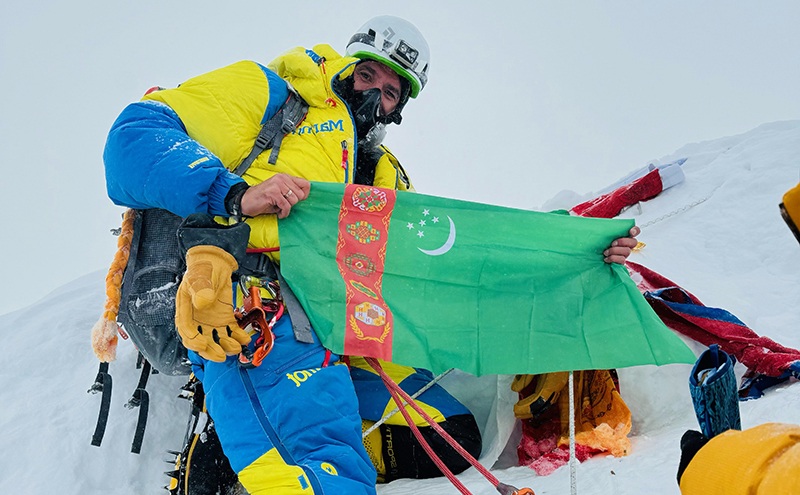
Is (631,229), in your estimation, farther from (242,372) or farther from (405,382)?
(242,372)

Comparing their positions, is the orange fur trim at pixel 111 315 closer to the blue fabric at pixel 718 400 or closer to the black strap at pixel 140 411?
the black strap at pixel 140 411

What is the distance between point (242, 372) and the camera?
2279 millimetres

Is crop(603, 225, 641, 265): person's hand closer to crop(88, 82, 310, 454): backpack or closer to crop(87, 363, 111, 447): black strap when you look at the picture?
crop(88, 82, 310, 454): backpack

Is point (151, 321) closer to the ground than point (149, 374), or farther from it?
farther from it

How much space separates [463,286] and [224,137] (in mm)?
1487

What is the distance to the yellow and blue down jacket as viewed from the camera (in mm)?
2379

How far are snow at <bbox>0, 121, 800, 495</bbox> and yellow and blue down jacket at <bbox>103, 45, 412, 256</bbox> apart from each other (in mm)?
1297

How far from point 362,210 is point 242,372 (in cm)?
101

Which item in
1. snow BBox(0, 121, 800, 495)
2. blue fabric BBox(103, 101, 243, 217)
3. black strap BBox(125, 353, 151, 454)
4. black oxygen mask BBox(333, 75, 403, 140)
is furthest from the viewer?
black oxygen mask BBox(333, 75, 403, 140)

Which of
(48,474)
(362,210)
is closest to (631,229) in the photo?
(362,210)

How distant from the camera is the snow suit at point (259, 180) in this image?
79.6 inches

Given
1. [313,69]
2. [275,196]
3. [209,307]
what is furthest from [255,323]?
[313,69]

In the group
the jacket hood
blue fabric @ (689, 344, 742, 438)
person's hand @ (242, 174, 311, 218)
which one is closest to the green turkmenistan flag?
person's hand @ (242, 174, 311, 218)

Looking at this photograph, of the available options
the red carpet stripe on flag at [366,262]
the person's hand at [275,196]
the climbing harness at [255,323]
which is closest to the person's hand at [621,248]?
the red carpet stripe on flag at [366,262]
